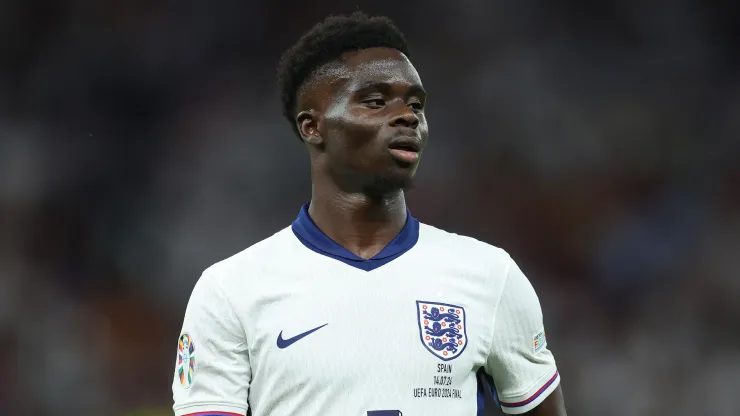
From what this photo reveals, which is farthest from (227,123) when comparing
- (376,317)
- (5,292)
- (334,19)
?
(376,317)

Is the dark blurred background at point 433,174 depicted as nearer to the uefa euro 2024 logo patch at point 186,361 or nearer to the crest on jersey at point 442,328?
the uefa euro 2024 logo patch at point 186,361

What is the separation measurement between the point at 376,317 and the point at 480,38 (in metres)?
4.33

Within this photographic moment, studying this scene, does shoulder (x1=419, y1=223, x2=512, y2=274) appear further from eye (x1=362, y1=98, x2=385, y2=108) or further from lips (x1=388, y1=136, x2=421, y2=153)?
eye (x1=362, y1=98, x2=385, y2=108)

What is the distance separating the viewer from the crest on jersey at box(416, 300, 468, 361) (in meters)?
2.63

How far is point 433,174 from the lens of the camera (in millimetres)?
6395

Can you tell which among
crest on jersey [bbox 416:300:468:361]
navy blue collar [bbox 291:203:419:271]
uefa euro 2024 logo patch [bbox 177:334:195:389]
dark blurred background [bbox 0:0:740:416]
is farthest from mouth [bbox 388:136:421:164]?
dark blurred background [bbox 0:0:740:416]

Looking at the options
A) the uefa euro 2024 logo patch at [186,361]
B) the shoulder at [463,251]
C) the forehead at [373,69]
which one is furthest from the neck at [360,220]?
the uefa euro 2024 logo patch at [186,361]

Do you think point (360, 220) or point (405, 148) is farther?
point (360, 220)

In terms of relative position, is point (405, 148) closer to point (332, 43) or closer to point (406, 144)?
point (406, 144)

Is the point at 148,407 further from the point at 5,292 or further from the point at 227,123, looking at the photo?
the point at 227,123

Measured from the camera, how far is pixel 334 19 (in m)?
3.02

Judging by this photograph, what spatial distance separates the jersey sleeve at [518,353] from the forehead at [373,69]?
647 millimetres

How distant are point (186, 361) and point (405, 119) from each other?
91cm

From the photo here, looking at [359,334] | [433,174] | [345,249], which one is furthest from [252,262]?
[433,174]
